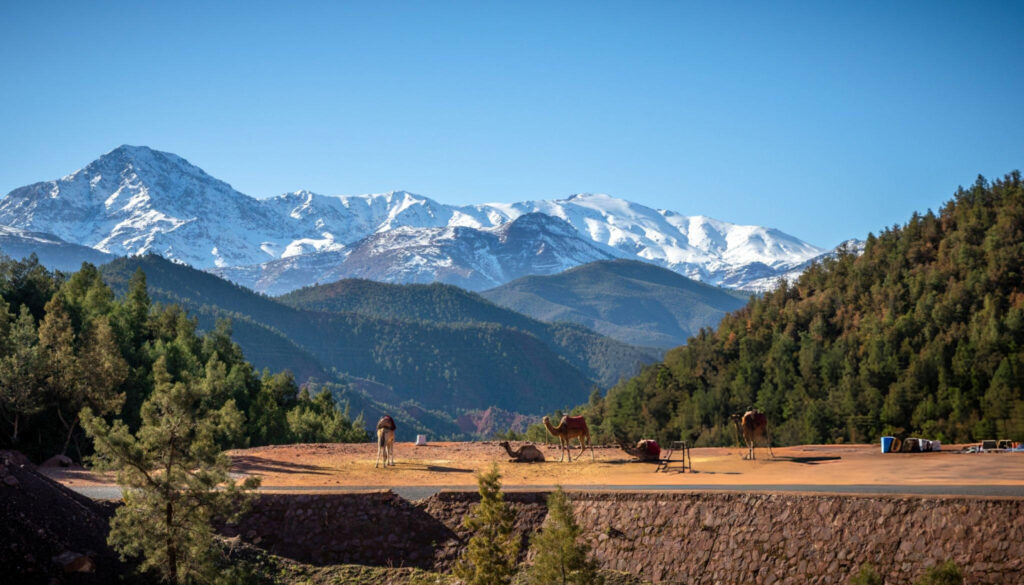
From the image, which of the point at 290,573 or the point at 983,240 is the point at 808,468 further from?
the point at 983,240

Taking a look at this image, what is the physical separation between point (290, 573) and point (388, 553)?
308cm

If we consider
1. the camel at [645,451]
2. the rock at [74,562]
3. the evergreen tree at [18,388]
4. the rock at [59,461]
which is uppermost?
the evergreen tree at [18,388]

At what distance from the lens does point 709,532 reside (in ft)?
97.5

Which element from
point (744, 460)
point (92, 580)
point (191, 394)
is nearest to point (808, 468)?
point (744, 460)

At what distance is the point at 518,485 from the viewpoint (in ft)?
120

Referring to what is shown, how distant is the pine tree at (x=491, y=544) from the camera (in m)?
28.2

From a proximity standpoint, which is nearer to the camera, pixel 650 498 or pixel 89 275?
pixel 650 498

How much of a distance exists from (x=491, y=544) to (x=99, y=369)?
3405 cm

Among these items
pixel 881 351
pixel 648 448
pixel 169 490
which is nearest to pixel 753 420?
pixel 648 448

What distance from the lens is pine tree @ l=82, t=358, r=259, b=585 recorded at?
2766 centimetres

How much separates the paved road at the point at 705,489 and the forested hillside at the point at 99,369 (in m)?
A: 7.38

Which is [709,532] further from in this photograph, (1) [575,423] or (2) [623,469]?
(1) [575,423]

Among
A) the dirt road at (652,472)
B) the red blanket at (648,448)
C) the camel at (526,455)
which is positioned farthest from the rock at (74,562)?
the red blanket at (648,448)

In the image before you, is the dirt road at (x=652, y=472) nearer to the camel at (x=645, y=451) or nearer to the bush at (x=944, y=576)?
the camel at (x=645, y=451)
